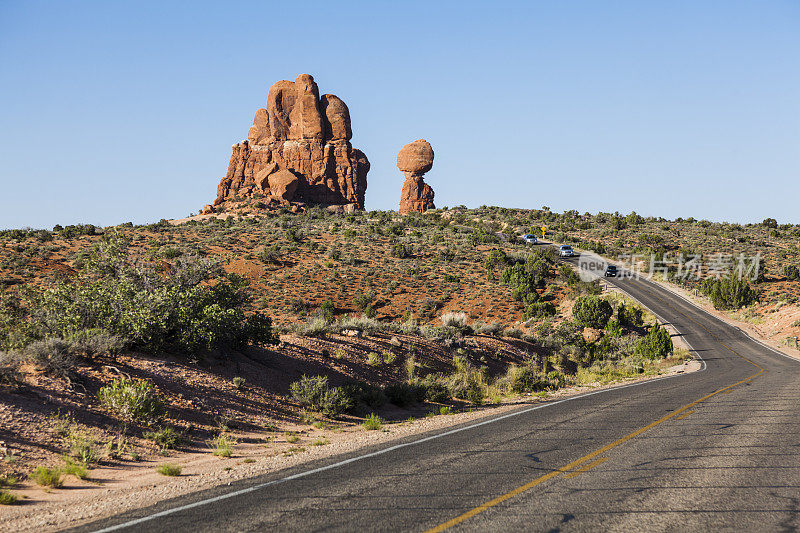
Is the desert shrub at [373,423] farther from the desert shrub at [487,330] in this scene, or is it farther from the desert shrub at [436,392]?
the desert shrub at [487,330]

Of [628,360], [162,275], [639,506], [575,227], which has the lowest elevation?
[628,360]

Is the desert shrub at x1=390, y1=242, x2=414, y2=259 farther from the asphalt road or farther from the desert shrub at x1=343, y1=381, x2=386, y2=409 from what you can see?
the asphalt road

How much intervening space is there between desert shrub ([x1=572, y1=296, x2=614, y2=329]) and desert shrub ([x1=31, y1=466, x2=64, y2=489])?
38.2 meters

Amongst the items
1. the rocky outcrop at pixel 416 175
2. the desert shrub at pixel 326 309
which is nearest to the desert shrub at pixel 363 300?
the desert shrub at pixel 326 309

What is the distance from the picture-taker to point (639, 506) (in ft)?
21.4

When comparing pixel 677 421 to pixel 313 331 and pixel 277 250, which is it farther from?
pixel 277 250

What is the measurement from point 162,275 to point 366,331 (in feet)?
32.6

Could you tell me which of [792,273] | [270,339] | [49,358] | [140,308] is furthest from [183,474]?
[792,273]

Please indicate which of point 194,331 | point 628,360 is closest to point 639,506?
point 194,331

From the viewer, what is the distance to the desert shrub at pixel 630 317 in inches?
1725

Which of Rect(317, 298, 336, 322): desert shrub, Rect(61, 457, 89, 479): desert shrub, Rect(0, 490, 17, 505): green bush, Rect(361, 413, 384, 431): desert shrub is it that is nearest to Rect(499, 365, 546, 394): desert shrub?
Answer: Rect(361, 413, 384, 431): desert shrub

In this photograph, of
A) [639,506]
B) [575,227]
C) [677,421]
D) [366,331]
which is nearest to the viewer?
[639,506]

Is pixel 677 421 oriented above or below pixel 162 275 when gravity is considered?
below

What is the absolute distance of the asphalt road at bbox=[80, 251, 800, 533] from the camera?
608cm
